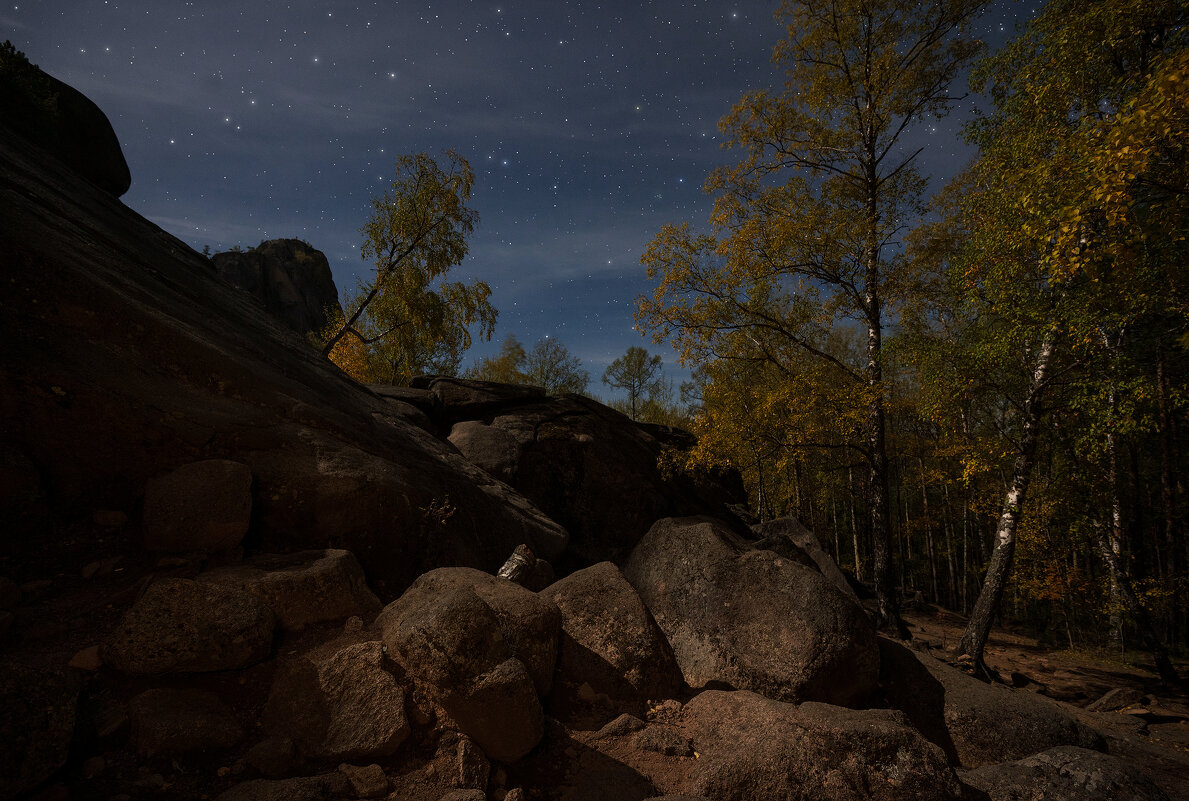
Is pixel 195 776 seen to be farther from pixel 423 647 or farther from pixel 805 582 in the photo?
pixel 805 582

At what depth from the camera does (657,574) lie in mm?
7281

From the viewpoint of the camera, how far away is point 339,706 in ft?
11.0

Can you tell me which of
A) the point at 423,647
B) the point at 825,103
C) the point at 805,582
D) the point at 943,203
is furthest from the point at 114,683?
the point at 943,203

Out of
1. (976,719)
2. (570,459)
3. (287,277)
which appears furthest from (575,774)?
(287,277)

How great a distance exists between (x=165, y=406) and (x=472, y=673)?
13.6 feet

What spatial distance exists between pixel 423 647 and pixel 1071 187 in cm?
1088

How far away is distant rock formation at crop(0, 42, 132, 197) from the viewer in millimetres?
9352

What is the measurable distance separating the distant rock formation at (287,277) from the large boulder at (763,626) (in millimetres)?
59240

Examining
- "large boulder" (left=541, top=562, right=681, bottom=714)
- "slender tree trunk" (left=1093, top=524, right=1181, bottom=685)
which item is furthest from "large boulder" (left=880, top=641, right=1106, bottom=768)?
"slender tree trunk" (left=1093, top=524, right=1181, bottom=685)

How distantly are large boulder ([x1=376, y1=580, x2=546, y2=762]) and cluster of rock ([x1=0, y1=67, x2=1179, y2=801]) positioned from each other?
22 mm

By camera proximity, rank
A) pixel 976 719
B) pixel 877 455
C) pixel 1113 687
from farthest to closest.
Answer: pixel 1113 687 < pixel 877 455 < pixel 976 719

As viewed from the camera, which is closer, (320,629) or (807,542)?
(320,629)

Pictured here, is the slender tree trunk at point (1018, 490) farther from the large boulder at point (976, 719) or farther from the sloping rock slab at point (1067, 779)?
Answer: the sloping rock slab at point (1067, 779)

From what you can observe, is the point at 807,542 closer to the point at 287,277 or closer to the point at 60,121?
the point at 60,121
